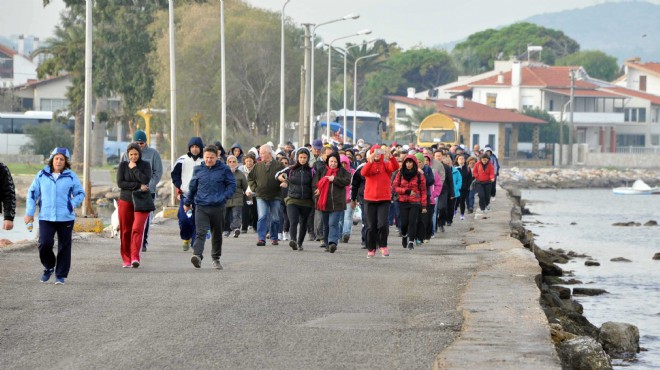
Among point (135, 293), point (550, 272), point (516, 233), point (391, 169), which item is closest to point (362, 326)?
point (135, 293)

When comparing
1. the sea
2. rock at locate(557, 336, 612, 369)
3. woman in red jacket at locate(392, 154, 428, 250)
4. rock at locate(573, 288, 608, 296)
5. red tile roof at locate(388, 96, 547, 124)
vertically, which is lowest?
the sea

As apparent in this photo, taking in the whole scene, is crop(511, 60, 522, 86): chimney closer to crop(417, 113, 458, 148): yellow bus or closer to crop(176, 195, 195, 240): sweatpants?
crop(417, 113, 458, 148): yellow bus

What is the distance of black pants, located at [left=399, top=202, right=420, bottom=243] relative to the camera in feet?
71.2

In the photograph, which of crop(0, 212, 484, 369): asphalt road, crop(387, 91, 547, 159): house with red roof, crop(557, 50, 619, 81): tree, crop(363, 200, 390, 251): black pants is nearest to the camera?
crop(0, 212, 484, 369): asphalt road

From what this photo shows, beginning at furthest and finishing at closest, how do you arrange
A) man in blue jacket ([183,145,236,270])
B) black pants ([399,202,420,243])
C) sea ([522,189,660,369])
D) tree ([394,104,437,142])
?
tree ([394,104,437,142])
sea ([522,189,660,369])
black pants ([399,202,420,243])
man in blue jacket ([183,145,236,270])

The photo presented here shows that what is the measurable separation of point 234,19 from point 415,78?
70.7 metres

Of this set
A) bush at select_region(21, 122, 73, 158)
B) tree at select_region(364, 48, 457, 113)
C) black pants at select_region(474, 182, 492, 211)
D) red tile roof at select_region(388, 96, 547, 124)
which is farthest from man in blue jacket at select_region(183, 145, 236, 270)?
tree at select_region(364, 48, 457, 113)

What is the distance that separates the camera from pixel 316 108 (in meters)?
82.2

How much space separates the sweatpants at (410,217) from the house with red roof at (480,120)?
3161 inches

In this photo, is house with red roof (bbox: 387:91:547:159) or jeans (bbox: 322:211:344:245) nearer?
jeans (bbox: 322:211:344:245)

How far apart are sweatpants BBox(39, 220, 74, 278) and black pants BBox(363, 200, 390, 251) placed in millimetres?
6065

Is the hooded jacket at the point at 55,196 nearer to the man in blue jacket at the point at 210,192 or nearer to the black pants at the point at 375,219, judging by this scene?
the man in blue jacket at the point at 210,192

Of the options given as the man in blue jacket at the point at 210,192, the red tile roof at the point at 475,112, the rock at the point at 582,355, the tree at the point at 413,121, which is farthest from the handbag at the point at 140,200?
the red tile roof at the point at 475,112

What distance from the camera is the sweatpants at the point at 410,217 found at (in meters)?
21.7
